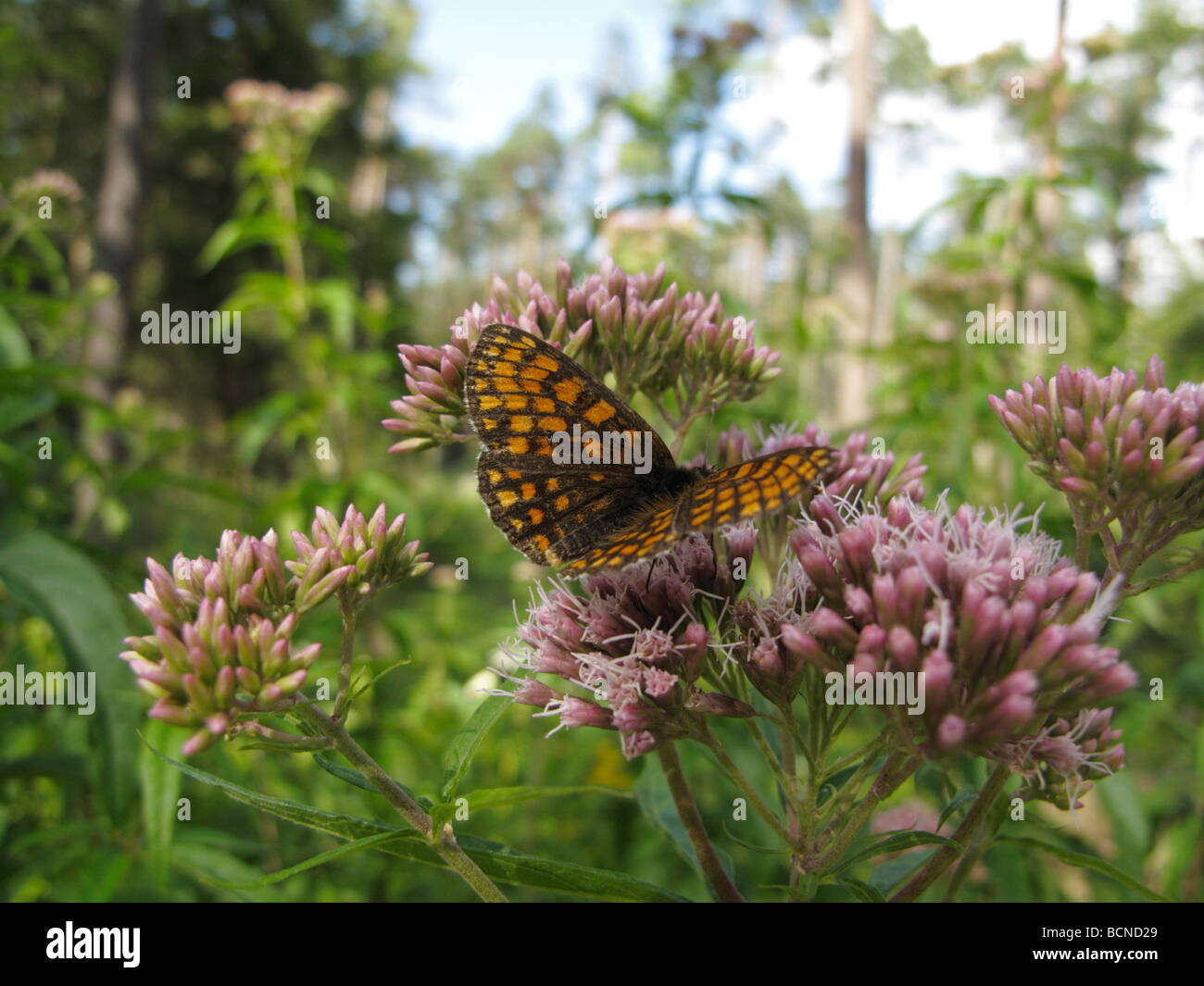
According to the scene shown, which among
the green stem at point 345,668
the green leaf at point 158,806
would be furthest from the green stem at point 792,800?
the green leaf at point 158,806

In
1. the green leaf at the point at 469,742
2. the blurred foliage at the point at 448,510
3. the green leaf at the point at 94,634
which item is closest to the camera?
the green leaf at the point at 469,742

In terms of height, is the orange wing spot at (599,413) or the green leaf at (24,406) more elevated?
the green leaf at (24,406)

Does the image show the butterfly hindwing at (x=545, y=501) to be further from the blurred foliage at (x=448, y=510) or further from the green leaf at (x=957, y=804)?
the green leaf at (x=957, y=804)

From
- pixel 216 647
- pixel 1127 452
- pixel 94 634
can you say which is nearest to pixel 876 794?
pixel 1127 452

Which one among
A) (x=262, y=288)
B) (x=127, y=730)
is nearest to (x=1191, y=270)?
(x=262, y=288)

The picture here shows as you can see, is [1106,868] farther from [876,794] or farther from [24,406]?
[24,406]

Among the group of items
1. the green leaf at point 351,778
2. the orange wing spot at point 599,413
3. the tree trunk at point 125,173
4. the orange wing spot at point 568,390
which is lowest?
the green leaf at point 351,778

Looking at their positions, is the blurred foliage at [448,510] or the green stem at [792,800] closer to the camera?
the green stem at [792,800]

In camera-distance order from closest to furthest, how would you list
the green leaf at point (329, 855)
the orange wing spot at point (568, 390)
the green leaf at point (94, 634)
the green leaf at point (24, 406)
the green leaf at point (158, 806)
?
the green leaf at point (329, 855) → the orange wing spot at point (568, 390) → the green leaf at point (158, 806) → the green leaf at point (94, 634) → the green leaf at point (24, 406)
